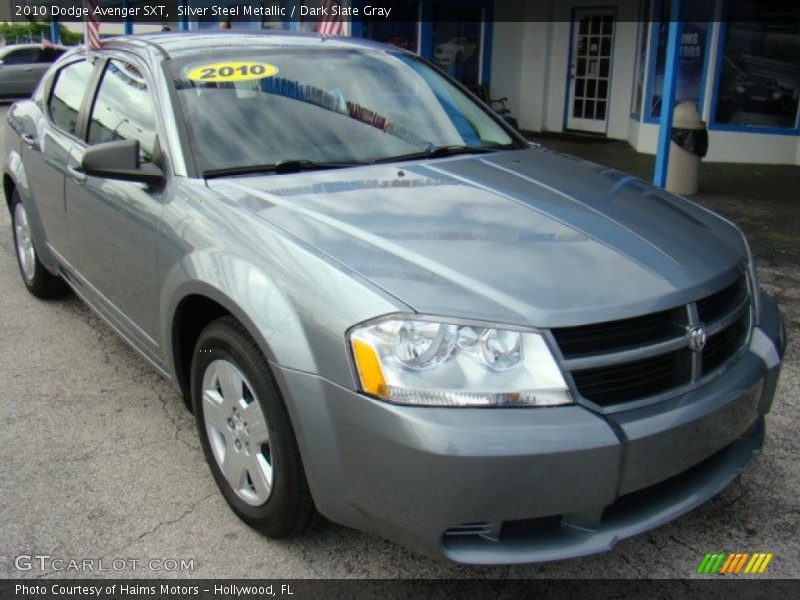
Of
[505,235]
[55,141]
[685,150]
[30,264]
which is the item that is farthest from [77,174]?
[685,150]

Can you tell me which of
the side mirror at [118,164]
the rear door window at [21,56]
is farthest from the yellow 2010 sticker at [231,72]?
the rear door window at [21,56]

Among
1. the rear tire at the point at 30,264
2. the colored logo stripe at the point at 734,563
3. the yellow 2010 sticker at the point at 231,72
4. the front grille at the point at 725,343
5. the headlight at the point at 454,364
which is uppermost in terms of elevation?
the yellow 2010 sticker at the point at 231,72

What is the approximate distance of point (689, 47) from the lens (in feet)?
38.9

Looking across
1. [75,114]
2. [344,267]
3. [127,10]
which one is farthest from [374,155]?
[127,10]

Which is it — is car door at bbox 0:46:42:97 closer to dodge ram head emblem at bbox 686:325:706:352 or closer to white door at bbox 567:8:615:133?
white door at bbox 567:8:615:133

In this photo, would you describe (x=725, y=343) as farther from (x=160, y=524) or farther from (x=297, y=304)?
(x=160, y=524)

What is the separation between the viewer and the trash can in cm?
894

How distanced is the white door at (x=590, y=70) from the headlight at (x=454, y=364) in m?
13.1

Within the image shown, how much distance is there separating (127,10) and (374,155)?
15.0 meters

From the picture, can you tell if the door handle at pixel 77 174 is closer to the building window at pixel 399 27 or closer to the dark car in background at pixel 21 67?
the building window at pixel 399 27

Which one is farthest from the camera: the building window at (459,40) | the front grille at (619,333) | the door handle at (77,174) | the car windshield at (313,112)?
the building window at (459,40)

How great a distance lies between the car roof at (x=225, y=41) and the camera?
3646 mm

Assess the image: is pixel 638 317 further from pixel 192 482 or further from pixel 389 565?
pixel 192 482

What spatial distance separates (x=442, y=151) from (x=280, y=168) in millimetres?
789
